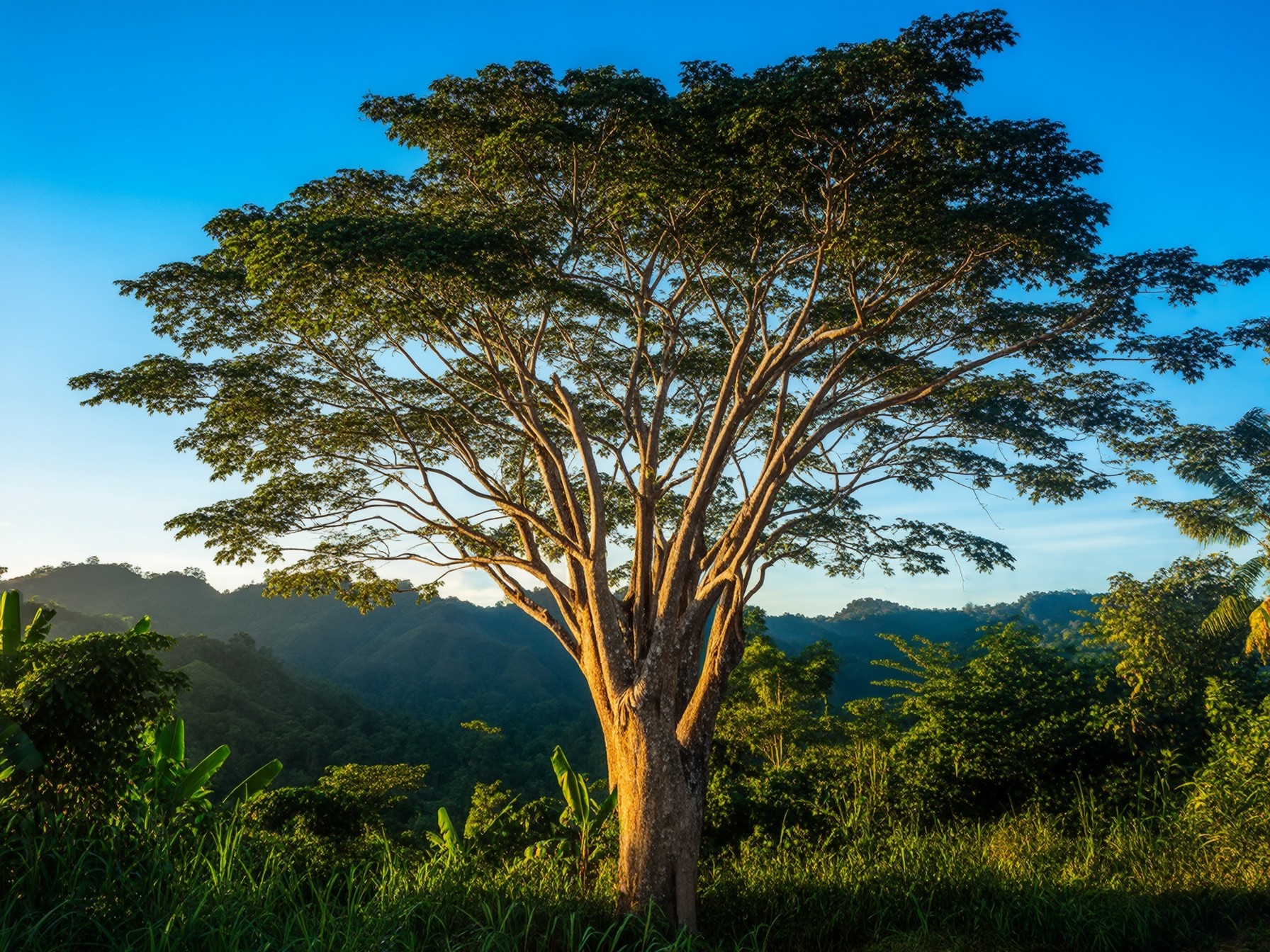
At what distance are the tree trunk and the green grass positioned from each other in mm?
351

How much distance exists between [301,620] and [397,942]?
69598mm

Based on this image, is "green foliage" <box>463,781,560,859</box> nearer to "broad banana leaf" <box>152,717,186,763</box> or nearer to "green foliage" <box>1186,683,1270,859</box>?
"broad banana leaf" <box>152,717,186,763</box>

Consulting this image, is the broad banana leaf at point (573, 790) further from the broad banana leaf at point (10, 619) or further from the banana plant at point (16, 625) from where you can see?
the broad banana leaf at point (10, 619)

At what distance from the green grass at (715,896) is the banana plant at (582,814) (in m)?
0.44

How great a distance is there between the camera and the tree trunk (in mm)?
7711

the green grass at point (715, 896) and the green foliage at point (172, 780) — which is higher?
the green foliage at point (172, 780)

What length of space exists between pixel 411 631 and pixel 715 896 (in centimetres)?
6116

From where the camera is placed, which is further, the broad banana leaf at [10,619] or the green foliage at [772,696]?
the green foliage at [772,696]

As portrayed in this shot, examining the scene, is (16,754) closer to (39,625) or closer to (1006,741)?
(39,625)

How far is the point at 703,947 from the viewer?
684cm

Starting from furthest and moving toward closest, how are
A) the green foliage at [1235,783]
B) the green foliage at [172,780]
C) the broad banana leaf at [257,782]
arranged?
the green foliage at [1235,783] → the broad banana leaf at [257,782] → the green foliage at [172,780]

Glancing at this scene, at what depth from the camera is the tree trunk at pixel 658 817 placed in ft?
25.3

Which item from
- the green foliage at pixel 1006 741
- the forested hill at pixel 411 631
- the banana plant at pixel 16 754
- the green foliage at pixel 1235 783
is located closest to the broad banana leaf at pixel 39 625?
the banana plant at pixel 16 754

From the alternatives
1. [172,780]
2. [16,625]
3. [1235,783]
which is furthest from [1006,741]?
[16,625]
